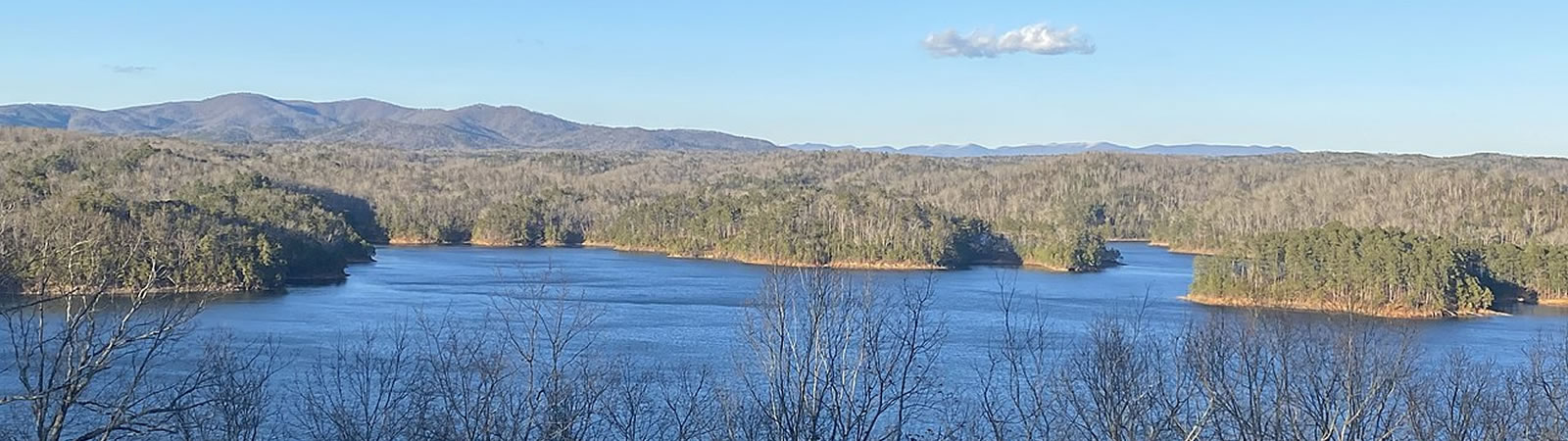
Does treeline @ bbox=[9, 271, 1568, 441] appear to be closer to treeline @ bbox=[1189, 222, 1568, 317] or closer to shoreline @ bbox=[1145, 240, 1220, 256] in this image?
treeline @ bbox=[1189, 222, 1568, 317]

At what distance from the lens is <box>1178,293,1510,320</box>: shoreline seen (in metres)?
35.7

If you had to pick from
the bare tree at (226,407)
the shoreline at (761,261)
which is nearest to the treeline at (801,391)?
the bare tree at (226,407)

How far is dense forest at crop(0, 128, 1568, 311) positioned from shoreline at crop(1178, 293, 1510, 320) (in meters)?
0.42

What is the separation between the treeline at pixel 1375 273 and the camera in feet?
120

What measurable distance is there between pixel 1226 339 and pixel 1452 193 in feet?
206

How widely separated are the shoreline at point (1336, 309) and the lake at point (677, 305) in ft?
2.32

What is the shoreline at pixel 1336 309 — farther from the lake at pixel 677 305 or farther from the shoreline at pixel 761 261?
the shoreline at pixel 761 261

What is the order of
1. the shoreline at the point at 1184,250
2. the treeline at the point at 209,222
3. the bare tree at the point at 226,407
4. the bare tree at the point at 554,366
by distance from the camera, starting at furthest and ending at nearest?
1. the shoreline at the point at 1184,250
2. the treeline at the point at 209,222
3. the bare tree at the point at 554,366
4. the bare tree at the point at 226,407

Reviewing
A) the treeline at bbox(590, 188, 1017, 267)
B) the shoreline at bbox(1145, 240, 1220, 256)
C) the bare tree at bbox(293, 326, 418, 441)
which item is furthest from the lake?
the shoreline at bbox(1145, 240, 1220, 256)

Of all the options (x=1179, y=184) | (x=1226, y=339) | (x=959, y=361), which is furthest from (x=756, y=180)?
Result: (x=1226, y=339)

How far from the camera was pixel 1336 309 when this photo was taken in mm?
37250

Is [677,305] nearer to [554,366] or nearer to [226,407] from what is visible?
[554,366]

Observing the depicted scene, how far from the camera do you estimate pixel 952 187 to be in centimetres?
10406

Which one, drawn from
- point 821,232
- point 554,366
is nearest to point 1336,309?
point 821,232
